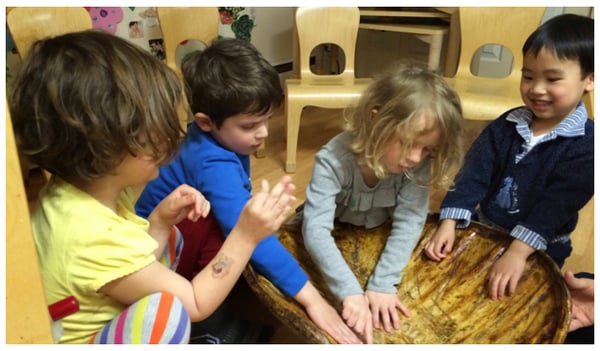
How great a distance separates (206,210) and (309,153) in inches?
45.2

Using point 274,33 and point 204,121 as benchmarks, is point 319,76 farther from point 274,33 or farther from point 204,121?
point 204,121

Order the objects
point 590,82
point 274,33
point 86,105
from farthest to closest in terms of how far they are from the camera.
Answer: point 274,33 < point 590,82 < point 86,105

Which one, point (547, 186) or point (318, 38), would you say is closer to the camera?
point (547, 186)

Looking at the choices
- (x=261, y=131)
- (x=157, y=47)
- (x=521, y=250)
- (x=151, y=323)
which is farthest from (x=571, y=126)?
(x=157, y=47)

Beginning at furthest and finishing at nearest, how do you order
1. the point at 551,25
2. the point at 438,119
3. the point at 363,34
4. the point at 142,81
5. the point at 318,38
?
the point at 363,34, the point at 318,38, the point at 551,25, the point at 438,119, the point at 142,81

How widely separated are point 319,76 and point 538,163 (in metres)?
1.08

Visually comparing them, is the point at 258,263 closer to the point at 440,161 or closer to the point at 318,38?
the point at 440,161

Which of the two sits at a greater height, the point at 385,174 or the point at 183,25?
the point at 183,25

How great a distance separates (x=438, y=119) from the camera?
796 millimetres

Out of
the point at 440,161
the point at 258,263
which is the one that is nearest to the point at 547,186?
the point at 440,161

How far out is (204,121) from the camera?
0.96 m

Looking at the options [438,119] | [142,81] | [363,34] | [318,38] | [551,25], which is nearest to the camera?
[142,81]

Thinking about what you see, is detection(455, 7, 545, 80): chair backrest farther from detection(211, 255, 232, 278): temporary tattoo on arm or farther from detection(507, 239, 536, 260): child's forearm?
detection(211, 255, 232, 278): temporary tattoo on arm

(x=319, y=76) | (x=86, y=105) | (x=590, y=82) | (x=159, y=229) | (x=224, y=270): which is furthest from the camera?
(x=319, y=76)
